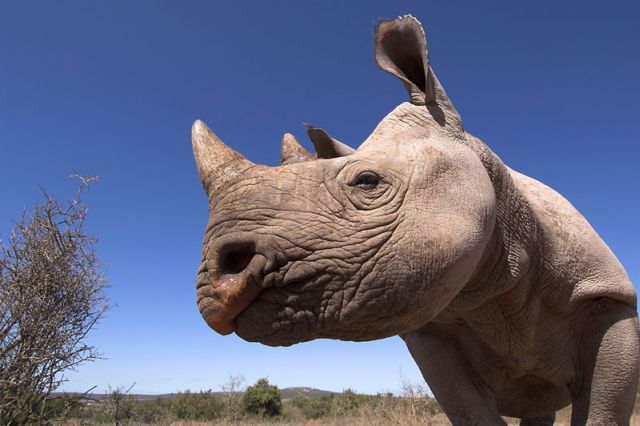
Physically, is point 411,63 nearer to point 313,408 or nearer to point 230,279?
point 230,279

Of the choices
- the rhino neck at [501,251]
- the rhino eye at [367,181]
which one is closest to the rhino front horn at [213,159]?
the rhino eye at [367,181]

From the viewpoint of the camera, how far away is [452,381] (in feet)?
9.95

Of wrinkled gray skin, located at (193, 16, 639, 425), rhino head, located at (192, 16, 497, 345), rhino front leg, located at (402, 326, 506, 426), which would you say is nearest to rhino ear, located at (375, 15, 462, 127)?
wrinkled gray skin, located at (193, 16, 639, 425)

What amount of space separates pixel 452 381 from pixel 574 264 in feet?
3.27

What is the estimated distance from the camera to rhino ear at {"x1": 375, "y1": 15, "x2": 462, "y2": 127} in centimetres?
244

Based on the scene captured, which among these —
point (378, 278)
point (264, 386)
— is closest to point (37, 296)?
point (378, 278)

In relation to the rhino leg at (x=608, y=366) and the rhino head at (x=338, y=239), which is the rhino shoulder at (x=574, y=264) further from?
the rhino head at (x=338, y=239)

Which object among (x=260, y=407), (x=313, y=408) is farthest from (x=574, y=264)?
(x=313, y=408)

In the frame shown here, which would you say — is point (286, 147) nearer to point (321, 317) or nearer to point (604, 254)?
point (321, 317)

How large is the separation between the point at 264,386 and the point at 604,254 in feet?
80.7

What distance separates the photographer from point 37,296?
20.5ft

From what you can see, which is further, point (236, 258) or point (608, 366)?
point (608, 366)

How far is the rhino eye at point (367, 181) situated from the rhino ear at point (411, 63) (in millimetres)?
627

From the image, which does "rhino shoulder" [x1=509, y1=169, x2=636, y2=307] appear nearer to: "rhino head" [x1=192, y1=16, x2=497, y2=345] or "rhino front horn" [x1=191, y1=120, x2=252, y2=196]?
"rhino head" [x1=192, y1=16, x2=497, y2=345]
